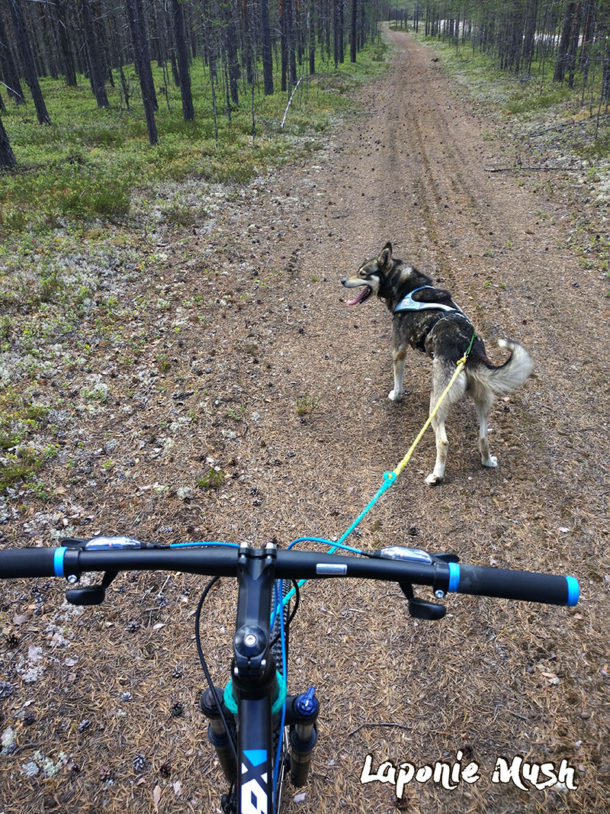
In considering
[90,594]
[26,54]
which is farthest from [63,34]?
[90,594]

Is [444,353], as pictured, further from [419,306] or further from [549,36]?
[549,36]

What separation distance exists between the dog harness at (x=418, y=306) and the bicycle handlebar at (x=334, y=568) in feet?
14.8

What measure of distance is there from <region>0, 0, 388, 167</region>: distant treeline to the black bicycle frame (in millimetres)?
18418

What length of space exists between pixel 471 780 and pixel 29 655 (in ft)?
11.8

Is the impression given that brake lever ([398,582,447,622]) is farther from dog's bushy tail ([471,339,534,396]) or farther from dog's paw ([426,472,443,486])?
dog's paw ([426,472,443,486])

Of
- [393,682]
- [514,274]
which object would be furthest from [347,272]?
[393,682]

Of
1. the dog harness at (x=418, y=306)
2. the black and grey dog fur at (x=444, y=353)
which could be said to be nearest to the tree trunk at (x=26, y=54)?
the black and grey dog fur at (x=444, y=353)

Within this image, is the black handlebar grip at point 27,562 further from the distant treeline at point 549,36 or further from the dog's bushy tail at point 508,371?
the distant treeline at point 549,36

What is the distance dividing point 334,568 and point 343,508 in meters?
3.69

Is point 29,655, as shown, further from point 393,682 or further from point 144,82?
point 144,82

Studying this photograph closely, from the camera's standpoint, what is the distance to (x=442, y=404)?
17.9ft

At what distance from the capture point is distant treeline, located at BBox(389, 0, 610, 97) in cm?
2019

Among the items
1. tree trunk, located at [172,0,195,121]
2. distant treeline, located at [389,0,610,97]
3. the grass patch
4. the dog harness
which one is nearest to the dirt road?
the dog harness

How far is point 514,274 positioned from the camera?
10133 mm
